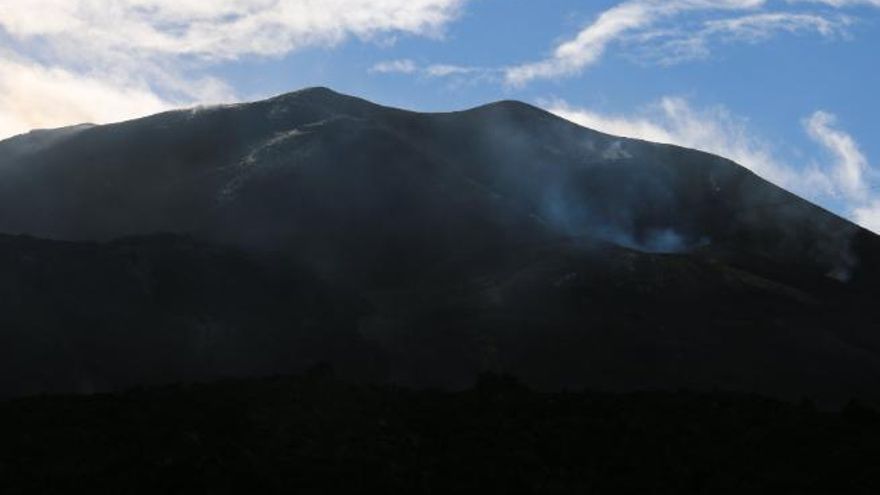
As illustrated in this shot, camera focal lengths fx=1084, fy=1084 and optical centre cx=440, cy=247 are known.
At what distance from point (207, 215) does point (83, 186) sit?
61.2 feet

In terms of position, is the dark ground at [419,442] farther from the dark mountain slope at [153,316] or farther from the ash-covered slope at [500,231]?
the ash-covered slope at [500,231]

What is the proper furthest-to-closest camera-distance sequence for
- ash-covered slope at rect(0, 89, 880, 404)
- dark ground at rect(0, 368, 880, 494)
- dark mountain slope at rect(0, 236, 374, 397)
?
ash-covered slope at rect(0, 89, 880, 404) < dark mountain slope at rect(0, 236, 374, 397) < dark ground at rect(0, 368, 880, 494)

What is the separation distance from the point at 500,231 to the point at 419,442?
7406 centimetres

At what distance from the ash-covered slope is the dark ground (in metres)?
33.0

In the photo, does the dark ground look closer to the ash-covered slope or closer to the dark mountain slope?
the dark mountain slope

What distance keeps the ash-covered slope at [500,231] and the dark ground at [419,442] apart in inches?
1298

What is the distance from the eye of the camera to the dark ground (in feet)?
98.7

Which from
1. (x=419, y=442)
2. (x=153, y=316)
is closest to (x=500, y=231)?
(x=153, y=316)

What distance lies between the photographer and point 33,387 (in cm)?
6538

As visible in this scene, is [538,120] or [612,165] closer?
[612,165]

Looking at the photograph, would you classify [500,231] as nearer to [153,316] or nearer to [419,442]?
[153,316]

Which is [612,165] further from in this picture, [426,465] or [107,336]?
[426,465]

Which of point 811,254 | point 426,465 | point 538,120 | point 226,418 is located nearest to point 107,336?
point 226,418

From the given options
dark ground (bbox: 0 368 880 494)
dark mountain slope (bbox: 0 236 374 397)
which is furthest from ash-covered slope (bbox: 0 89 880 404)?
dark ground (bbox: 0 368 880 494)
